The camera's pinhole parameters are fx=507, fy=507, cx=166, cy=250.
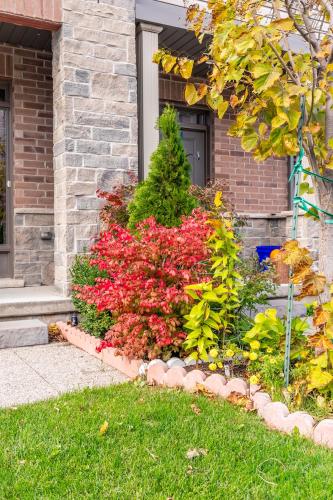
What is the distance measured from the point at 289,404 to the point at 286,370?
22 centimetres

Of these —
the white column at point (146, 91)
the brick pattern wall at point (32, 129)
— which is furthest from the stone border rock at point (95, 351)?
the brick pattern wall at point (32, 129)

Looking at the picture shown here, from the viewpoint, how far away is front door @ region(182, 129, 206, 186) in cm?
852

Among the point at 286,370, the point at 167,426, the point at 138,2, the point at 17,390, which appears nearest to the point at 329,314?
the point at 286,370

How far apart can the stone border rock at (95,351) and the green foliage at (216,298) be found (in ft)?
1.47

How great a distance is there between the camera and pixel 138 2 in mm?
5934

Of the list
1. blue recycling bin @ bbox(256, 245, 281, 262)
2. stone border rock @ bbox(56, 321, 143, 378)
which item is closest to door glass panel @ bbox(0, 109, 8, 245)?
stone border rock @ bbox(56, 321, 143, 378)

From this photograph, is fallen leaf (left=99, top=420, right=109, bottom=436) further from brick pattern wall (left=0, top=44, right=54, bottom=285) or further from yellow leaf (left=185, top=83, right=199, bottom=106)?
brick pattern wall (left=0, top=44, right=54, bottom=285)

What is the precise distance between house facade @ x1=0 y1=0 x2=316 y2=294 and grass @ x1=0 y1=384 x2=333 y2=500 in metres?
2.76

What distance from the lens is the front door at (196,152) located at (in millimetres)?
8523

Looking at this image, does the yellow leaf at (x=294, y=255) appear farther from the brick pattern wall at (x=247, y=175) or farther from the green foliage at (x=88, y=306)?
the brick pattern wall at (x=247, y=175)

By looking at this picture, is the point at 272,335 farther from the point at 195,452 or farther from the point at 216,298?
the point at 195,452

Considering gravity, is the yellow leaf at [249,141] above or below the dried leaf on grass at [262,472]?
above

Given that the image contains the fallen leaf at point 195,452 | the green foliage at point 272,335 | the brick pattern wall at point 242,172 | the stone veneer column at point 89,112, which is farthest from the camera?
the brick pattern wall at point 242,172

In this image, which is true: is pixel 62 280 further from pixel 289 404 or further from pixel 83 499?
pixel 83 499
